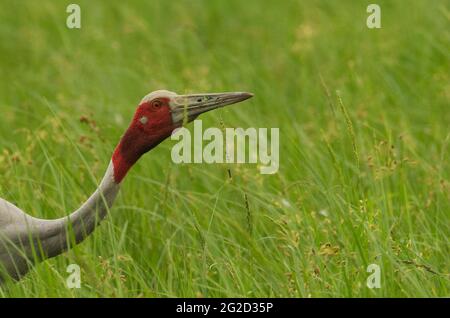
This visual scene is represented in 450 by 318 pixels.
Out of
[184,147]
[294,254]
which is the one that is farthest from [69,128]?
[294,254]

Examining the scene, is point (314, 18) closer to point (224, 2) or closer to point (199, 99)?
point (224, 2)

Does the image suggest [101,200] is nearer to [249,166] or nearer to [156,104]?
[156,104]

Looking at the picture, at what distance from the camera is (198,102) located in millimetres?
5309

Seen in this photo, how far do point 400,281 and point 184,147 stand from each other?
2240 millimetres

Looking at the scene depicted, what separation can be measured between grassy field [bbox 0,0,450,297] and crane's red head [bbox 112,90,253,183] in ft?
0.80

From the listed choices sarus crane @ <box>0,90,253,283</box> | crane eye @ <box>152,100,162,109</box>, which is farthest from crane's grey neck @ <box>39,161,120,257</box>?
crane eye @ <box>152,100,162,109</box>

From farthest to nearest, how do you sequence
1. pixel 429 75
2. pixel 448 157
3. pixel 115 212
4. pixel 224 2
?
pixel 224 2 < pixel 429 75 < pixel 448 157 < pixel 115 212

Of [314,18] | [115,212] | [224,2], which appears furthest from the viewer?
[224,2]

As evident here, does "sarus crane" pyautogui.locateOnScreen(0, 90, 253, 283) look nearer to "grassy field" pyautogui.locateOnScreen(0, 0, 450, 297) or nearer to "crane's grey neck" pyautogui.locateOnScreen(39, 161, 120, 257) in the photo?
"crane's grey neck" pyautogui.locateOnScreen(39, 161, 120, 257)

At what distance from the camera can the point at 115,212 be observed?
6.21 metres

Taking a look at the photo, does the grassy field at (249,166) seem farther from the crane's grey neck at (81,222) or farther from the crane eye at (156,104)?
the crane eye at (156,104)

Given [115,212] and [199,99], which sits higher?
[199,99]

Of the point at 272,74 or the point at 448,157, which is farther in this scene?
the point at 272,74
